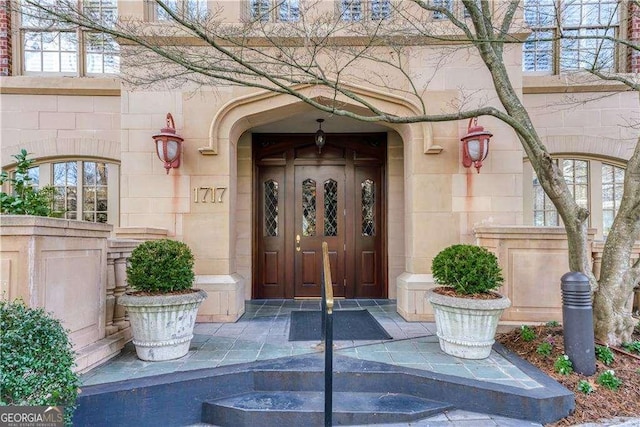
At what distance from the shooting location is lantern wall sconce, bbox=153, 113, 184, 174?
14.4ft

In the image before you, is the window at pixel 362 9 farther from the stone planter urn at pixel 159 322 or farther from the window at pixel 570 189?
the stone planter urn at pixel 159 322

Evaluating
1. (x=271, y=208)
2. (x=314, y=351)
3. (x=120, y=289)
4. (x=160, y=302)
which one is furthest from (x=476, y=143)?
(x=120, y=289)

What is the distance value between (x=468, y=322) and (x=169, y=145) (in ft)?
12.6

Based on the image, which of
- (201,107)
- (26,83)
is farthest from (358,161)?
(26,83)

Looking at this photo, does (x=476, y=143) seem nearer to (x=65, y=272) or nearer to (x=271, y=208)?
(x=271, y=208)

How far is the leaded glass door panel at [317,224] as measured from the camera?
6.05 meters

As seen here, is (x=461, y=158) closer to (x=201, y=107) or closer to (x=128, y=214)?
(x=201, y=107)

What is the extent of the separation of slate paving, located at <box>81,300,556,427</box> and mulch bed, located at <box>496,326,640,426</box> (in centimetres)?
27

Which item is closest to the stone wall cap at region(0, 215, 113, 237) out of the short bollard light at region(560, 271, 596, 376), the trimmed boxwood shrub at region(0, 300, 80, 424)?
the trimmed boxwood shrub at region(0, 300, 80, 424)

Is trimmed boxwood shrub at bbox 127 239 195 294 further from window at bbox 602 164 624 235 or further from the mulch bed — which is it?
window at bbox 602 164 624 235

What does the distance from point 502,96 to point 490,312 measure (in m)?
2.05

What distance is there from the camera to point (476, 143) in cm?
439

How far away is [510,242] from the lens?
4.08 m

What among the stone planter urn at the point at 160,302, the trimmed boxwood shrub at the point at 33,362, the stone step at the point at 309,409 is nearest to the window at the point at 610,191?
the stone step at the point at 309,409
